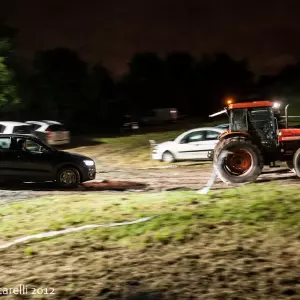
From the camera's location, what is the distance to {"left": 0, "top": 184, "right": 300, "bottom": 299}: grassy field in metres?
5.85

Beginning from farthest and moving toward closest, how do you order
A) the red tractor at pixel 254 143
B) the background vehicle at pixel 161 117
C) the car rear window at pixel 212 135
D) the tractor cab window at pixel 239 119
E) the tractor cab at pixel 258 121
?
the background vehicle at pixel 161 117, the car rear window at pixel 212 135, the tractor cab window at pixel 239 119, the tractor cab at pixel 258 121, the red tractor at pixel 254 143

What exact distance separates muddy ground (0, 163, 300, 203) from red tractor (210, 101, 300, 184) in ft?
1.76

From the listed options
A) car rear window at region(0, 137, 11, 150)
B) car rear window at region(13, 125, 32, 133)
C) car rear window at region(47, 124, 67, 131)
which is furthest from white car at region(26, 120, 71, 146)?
car rear window at region(0, 137, 11, 150)

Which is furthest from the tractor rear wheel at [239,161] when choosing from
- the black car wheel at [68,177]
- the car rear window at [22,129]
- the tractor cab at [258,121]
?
the car rear window at [22,129]

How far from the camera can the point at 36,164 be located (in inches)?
597

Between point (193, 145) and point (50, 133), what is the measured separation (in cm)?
1271

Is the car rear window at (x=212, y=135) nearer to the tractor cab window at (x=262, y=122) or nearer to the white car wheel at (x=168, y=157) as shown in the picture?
the white car wheel at (x=168, y=157)

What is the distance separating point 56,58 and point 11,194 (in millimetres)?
52459

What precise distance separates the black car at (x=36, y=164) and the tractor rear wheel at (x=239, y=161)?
3.90m

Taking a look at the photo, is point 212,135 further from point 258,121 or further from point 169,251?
point 169,251

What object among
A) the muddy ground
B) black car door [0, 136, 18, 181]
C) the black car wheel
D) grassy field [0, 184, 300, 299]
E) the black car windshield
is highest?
the black car windshield

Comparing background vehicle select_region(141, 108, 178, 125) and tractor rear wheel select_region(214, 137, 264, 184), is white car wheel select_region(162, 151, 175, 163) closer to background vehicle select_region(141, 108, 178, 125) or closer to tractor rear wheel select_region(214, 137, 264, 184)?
tractor rear wheel select_region(214, 137, 264, 184)

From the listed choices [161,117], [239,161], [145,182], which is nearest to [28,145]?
[145,182]

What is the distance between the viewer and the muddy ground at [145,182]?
1430 centimetres
